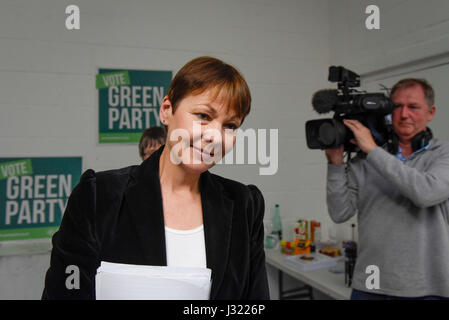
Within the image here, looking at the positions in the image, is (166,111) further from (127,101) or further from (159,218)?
(127,101)

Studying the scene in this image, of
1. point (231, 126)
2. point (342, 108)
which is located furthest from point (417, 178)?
point (231, 126)

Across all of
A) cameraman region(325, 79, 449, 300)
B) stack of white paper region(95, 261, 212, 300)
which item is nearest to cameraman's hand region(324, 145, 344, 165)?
cameraman region(325, 79, 449, 300)

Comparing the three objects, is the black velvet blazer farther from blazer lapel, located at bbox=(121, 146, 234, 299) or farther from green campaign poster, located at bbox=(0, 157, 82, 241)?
green campaign poster, located at bbox=(0, 157, 82, 241)

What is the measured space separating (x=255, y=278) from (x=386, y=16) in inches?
78.6

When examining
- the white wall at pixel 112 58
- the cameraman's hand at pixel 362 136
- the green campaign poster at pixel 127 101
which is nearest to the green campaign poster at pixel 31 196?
the white wall at pixel 112 58

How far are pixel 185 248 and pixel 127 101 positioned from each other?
1.16 m

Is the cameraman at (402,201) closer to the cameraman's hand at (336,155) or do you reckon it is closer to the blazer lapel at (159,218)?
the cameraman's hand at (336,155)

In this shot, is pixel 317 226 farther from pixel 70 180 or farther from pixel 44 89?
pixel 44 89

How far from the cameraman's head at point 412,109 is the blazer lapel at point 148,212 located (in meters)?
1.08

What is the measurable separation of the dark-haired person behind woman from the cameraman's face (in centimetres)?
97

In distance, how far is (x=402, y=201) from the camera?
1.26 meters

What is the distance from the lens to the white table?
1565 mm

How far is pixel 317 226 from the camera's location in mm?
2328

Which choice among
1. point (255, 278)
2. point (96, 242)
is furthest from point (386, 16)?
point (96, 242)
